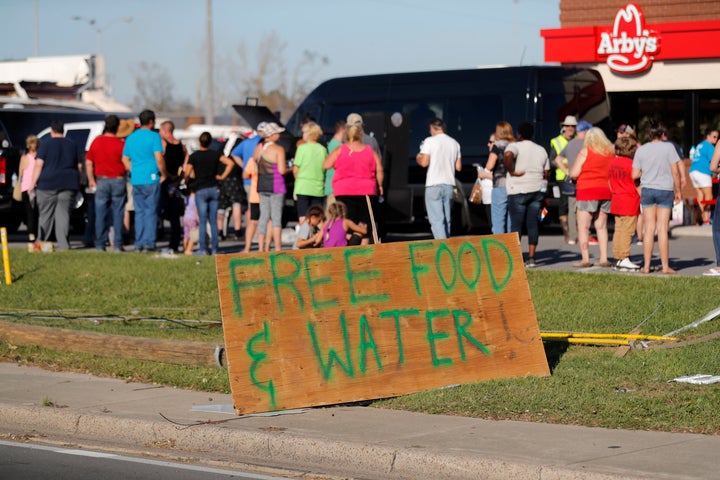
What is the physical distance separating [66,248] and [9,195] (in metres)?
3.16

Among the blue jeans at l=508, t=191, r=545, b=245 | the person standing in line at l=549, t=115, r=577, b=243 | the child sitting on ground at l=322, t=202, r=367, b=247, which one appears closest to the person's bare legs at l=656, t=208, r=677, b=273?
the blue jeans at l=508, t=191, r=545, b=245

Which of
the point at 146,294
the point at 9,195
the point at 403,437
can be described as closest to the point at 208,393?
the point at 403,437

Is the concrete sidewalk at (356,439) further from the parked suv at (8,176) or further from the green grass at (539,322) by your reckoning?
the parked suv at (8,176)

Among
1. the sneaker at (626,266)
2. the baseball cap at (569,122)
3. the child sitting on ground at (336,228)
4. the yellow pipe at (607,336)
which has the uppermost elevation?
the baseball cap at (569,122)

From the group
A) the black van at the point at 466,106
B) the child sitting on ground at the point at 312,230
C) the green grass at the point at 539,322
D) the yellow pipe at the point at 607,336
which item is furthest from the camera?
the black van at the point at 466,106

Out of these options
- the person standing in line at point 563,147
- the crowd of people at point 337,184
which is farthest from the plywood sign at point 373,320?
the person standing in line at point 563,147

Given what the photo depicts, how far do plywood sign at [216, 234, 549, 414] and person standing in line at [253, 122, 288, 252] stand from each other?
7252 millimetres

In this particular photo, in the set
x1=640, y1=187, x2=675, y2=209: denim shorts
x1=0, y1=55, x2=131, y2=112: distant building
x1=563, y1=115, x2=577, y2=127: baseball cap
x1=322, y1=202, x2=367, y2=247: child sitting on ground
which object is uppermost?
x1=0, y1=55, x2=131, y2=112: distant building

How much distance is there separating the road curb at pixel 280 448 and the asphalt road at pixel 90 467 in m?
0.37

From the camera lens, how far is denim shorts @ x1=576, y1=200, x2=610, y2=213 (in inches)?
609

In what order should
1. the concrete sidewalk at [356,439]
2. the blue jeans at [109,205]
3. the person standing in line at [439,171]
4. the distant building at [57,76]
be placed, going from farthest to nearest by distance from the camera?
the distant building at [57,76]
the blue jeans at [109,205]
the person standing in line at [439,171]
the concrete sidewalk at [356,439]

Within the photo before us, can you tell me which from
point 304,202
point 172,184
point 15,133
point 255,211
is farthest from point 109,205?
point 15,133

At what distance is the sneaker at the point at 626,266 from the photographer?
48.9 ft

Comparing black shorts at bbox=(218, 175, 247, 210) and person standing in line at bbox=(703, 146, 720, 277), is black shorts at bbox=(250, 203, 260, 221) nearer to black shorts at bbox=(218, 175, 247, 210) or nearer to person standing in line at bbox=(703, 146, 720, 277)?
black shorts at bbox=(218, 175, 247, 210)
